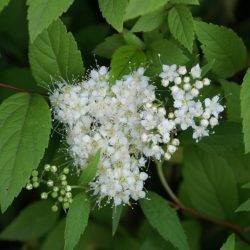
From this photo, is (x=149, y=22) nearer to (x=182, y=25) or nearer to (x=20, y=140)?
(x=182, y=25)

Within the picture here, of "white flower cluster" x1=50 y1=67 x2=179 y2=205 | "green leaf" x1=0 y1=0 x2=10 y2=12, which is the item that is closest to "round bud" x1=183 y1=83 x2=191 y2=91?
"white flower cluster" x1=50 y1=67 x2=179 y2=205

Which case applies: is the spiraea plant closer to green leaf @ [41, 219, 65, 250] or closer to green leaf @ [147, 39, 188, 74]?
green leaf @ [147, 39, 188, 74]

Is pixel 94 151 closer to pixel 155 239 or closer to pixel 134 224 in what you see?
pixel 155 239

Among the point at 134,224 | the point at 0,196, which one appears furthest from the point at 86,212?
the point at 134,224

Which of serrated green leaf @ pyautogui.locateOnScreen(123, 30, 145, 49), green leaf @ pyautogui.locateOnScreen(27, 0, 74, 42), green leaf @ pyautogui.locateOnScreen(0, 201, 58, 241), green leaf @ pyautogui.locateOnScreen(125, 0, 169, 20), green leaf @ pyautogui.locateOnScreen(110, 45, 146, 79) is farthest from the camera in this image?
green leaf @ pyautogui.locateOnScreen(0, 201, 58, 241)

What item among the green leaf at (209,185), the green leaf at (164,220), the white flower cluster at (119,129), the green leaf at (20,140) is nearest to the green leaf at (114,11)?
the white flower cluster at (119,129)

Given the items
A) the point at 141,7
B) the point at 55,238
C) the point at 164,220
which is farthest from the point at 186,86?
the point at 55,238
